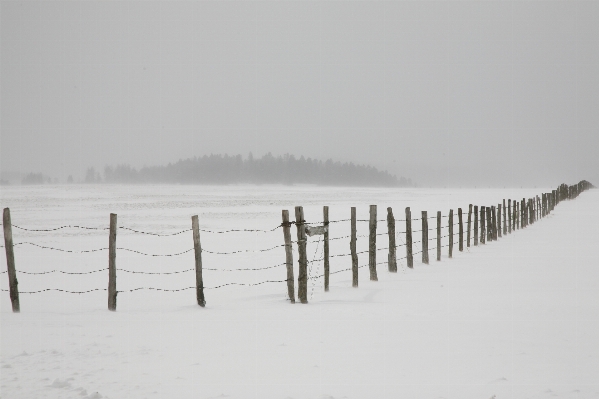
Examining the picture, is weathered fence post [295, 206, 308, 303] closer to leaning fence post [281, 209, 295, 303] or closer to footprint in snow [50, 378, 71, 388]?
leaning fence post [281, 209, 295, 303]

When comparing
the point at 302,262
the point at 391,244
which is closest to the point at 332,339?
the point at 302,262

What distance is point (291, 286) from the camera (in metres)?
9.98

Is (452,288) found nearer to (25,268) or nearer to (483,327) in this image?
(483,327)

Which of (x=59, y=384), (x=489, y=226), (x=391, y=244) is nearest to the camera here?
(x=59, y=384)

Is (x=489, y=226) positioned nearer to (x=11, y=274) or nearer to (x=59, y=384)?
(x=11, y=274)

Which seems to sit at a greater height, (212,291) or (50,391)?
(50,391)

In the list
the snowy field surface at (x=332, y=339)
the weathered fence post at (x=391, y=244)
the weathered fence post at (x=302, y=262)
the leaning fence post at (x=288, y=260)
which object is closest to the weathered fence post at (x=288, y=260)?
the leaning fence post at (x=288, y=260)

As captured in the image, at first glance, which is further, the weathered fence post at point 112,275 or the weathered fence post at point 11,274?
the weathered fence post at point 112,275

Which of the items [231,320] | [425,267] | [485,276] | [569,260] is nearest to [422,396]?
[231,320]

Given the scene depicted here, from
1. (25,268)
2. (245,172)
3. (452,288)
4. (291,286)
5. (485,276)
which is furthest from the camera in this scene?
(245,172)

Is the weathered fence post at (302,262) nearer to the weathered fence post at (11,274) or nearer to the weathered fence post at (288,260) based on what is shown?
the weathered fence post at (288,260)

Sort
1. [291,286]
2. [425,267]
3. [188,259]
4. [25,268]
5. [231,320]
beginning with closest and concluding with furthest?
[231,320]
[291,286]
[425,267]
[25,268]
[188,259]

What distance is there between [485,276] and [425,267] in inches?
91.1

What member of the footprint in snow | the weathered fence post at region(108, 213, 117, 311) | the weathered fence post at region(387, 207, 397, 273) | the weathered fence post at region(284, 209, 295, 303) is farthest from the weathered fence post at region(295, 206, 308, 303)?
the footprint in snow
